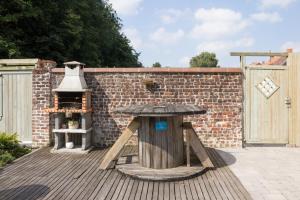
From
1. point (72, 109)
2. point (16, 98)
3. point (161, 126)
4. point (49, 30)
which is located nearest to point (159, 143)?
point (161, 126)

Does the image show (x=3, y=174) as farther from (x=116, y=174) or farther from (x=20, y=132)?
(x=20, y=132)

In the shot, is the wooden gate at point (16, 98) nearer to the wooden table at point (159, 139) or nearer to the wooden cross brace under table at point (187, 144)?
the wooden cross brace under table at point (187, 144)

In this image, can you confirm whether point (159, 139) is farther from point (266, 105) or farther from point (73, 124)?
point (266, 105)

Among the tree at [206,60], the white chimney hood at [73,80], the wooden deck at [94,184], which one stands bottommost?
the wooden deck at [94,184]

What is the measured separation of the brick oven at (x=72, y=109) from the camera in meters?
8.34

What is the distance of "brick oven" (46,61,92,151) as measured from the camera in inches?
328

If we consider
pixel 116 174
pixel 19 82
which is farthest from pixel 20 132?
pixel 116 174

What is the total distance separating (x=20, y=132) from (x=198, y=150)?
5.37 meters

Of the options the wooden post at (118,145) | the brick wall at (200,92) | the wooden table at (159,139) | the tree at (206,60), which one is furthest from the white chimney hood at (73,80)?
the tree at (206,60)

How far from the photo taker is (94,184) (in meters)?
5.72

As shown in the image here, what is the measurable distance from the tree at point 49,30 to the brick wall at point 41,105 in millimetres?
4663

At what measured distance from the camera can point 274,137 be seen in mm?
8992

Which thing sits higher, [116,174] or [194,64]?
[194,64]

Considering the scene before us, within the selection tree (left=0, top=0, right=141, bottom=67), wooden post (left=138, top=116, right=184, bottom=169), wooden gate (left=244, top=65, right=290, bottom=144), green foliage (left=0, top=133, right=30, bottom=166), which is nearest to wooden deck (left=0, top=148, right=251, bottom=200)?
wooden post (left=138, top=116, right=184, bottom=169)
